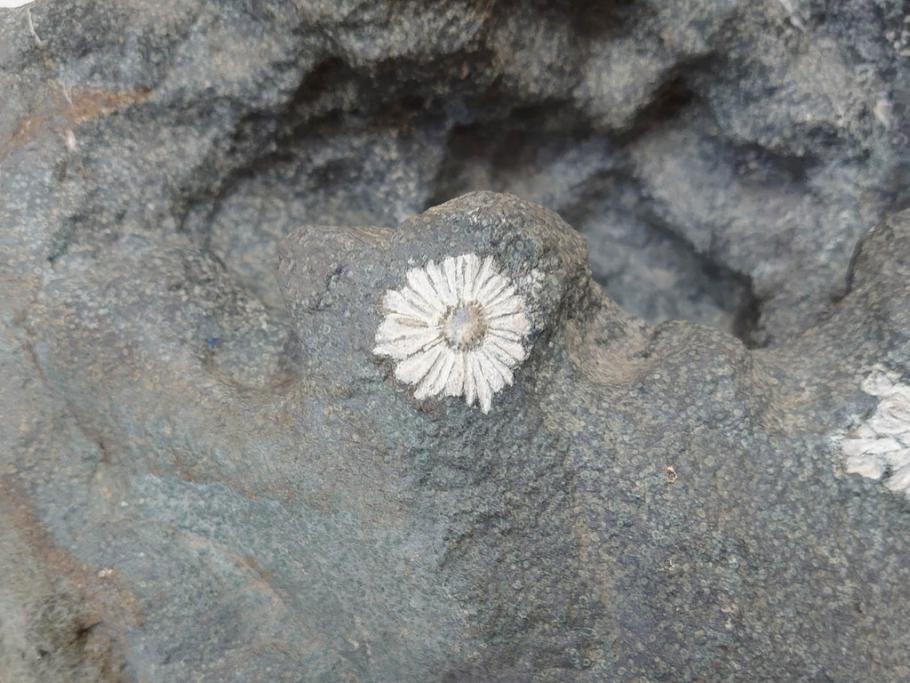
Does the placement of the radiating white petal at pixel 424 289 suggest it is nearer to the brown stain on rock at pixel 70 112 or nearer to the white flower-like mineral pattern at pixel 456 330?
the white flower-like mineral pattern at pixel 456 330

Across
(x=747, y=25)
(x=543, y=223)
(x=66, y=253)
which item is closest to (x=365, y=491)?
(x=543, y=223)

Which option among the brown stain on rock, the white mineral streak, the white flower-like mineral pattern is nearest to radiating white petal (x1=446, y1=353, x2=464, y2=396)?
the white flower-like mineral pattern

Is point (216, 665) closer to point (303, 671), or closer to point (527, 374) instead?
point (303, 671)

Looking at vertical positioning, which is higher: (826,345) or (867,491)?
(826,345)

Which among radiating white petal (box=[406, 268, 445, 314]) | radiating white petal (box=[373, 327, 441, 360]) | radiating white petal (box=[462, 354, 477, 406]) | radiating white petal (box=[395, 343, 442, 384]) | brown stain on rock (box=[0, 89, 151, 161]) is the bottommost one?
radiating white petal (box=[462, 354, 477, 406])

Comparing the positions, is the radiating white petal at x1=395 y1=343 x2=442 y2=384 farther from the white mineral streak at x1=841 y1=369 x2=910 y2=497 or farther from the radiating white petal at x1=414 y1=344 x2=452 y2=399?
the white mineral streak at x1=841 y1=369 x2=910 y2=497

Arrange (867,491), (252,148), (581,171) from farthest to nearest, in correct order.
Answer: (581,171) < (252,148) < (867,491)
